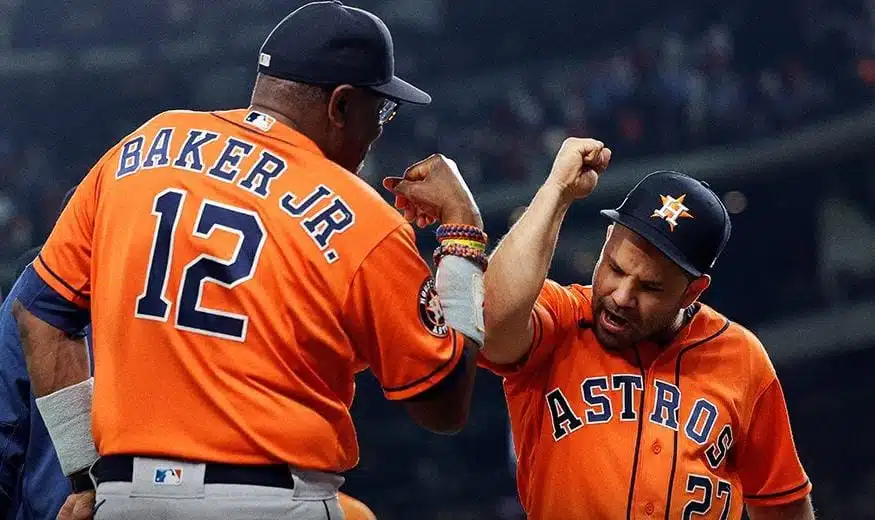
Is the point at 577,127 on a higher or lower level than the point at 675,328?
lower

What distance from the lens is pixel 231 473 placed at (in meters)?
2.15

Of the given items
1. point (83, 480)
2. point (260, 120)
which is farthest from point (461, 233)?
point (83, 480)

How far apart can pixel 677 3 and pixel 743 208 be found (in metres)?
3.30

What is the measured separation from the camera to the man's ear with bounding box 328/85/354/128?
7.72 feet

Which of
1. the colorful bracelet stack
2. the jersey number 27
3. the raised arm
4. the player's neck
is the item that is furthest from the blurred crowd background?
the jersey number 27

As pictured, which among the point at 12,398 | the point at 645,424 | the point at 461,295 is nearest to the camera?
the point at 461,295

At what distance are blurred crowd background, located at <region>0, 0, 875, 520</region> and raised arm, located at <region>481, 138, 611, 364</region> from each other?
334 inches

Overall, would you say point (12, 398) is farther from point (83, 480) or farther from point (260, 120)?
point (260, 120)

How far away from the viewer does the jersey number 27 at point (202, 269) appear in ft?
7.06

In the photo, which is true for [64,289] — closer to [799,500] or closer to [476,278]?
[476,278]

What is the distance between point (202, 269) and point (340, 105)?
462 mm

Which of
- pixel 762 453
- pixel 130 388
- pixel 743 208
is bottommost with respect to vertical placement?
pixel 743 208

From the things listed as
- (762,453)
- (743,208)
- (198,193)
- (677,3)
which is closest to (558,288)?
(762,453)

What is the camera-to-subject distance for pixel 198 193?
221 cm
